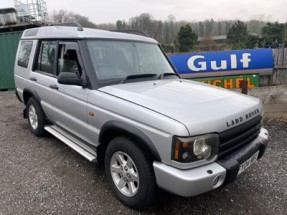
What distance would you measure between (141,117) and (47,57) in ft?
8.59

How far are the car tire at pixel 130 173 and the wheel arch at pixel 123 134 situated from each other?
0.30ft

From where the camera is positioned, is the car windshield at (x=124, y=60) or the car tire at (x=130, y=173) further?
the car windshield at (x=124, y=60)

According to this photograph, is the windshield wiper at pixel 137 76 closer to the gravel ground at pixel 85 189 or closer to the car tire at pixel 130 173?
the car tire at pixel 130 173

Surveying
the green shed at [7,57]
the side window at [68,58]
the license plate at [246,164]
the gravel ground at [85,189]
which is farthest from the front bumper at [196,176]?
the green shed at [7,57]

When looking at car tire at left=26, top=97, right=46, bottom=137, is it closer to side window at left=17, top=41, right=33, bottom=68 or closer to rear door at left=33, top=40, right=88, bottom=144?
rear door at left=33, top=40, right=88, bottom=144

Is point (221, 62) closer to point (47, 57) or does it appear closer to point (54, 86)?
point (47, 57)

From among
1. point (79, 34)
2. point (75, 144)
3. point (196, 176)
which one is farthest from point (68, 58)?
point (196, 176)

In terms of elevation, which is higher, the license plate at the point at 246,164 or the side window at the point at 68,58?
the side window at the point at 68,58

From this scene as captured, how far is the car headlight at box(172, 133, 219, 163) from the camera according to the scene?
2457mm

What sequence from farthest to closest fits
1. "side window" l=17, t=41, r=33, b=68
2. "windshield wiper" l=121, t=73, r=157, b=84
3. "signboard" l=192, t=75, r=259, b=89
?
1. "signboard" l=192, t=75, r=259, b=89
2. "side window" l=17, t=41, r=33, b=68
3. "windshield wiper" l=121, t=73, r=157, b=84

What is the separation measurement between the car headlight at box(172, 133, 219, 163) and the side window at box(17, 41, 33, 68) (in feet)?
12.8

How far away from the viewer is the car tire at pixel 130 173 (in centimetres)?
276

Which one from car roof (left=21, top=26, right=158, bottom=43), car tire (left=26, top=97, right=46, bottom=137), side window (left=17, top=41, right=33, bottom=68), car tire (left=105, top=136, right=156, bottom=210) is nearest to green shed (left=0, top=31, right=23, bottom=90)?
side window (left=17, top=41, right=33, bottom=68)

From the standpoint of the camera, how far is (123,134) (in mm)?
3023
